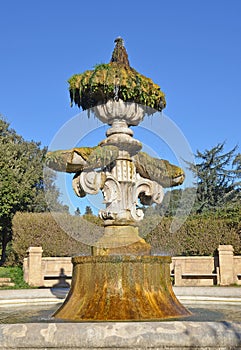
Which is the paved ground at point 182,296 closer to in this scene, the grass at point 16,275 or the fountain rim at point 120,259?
the fountain rim at point 120,259

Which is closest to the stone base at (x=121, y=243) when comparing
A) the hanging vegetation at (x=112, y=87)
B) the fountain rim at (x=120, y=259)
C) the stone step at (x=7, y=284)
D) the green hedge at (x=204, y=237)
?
the fountain rim at (x=120, y=259)

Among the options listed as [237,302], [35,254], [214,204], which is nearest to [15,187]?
[35,254]

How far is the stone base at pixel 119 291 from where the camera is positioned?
6.46m

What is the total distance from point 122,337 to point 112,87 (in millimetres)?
5483

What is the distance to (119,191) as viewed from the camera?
8.05 metres

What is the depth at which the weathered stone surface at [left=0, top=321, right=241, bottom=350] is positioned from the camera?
3549 millimetres

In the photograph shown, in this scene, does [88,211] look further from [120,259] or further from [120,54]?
[120,54]

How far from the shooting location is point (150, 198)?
8.45 meters

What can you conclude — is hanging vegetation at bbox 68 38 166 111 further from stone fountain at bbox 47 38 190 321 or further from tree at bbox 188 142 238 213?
tree at bbox 188 142 238 213

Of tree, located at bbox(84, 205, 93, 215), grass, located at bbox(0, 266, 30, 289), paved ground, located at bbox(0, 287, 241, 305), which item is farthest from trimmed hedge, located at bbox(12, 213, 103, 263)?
tree, located at bbox(84, 205, 93, 215)

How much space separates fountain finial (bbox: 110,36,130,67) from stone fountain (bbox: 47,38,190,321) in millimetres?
10

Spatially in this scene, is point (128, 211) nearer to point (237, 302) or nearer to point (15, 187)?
point (237, 302)

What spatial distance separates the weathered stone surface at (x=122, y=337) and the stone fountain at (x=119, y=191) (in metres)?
2.74

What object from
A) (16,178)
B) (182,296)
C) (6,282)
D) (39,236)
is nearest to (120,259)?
(182,296)
